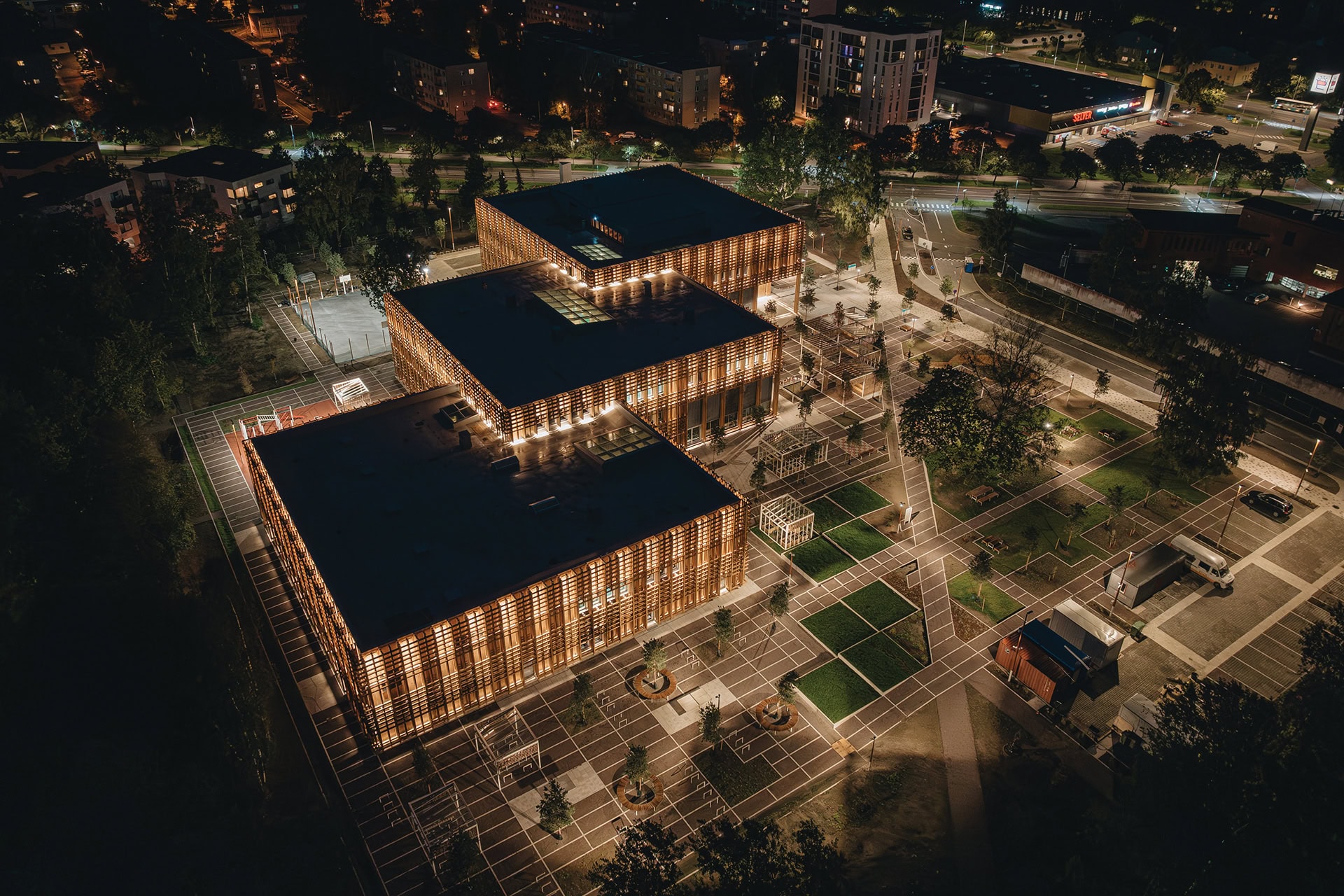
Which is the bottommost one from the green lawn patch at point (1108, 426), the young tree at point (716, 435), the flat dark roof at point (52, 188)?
the green lawn patch at point (1108, 426)

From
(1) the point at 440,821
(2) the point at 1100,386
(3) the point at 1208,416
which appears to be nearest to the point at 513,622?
(1) the point at 440,821

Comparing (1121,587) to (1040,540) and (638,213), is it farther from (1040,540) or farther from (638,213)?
(638,213)

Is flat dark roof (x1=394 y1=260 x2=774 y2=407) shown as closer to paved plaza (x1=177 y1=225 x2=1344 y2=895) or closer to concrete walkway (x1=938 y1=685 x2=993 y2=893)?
paved plaza (x1=177 y1=225 x2=1344 y2=895)

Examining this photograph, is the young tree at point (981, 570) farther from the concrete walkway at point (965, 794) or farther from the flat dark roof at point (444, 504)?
the flat dark roof at point (444, 504)

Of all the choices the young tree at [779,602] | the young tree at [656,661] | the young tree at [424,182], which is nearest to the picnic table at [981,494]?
the young tree at [779,602]

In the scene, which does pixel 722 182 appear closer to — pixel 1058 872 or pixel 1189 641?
pixel 1189 641
